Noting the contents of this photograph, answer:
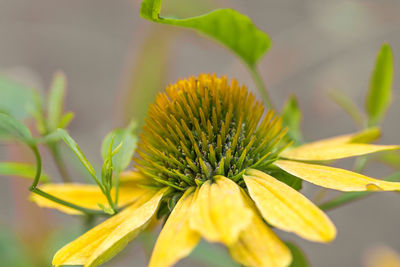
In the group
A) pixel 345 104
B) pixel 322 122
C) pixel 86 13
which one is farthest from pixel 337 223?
pixel 86 13

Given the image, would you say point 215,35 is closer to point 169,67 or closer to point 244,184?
point 244,184

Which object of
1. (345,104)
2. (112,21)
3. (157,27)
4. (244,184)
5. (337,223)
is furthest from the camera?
(112,21)

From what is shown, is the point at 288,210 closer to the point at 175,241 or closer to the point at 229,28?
the point at 175,241

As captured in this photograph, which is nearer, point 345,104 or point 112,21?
point 345,104

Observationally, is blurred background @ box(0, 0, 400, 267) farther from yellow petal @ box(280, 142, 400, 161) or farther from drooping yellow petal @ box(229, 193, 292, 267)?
drooping yellow petal @ box(229, 193, 292, 267)

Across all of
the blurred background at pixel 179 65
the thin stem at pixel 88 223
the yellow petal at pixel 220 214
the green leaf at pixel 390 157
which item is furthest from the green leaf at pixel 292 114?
the blurred background at pixel 179 65
